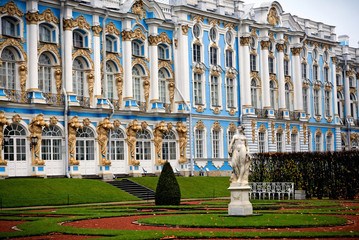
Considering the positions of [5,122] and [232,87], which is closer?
[5,122]

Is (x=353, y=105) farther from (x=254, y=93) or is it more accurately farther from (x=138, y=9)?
(x=138, y=9)

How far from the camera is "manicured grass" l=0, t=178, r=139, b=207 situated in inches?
1335

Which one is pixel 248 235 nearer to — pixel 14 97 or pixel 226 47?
pixel 14 97

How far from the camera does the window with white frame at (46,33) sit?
139 feet

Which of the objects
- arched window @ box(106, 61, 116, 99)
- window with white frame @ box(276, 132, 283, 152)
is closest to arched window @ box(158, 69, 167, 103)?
arched window @ box(106, 61, 116, 99)

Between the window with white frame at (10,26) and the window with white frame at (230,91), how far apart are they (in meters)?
20.7

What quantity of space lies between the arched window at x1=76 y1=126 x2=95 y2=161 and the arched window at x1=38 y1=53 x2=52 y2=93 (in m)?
3.58

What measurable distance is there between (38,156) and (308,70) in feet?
111

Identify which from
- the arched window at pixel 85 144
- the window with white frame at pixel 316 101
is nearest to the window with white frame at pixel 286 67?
the window with white frame at pixel 316 101

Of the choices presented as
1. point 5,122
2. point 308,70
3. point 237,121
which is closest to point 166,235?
point 5,122

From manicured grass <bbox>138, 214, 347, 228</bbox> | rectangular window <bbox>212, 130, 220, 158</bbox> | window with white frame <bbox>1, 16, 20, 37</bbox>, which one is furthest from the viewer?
rectangular window <bbox>212, 130, 220, 158</bbox>

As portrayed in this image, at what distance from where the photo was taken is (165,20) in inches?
1973

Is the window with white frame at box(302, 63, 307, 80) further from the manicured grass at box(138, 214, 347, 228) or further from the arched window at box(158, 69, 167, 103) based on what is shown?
the manicured grass at box(138, 214, 347, 228)

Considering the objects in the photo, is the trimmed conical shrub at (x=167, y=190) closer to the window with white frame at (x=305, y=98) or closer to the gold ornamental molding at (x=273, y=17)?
the gold ornamental molding at (x=273, y=17)
